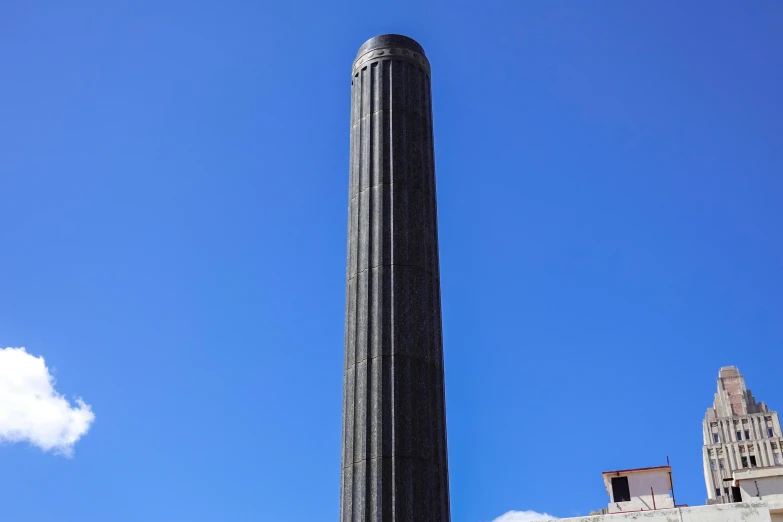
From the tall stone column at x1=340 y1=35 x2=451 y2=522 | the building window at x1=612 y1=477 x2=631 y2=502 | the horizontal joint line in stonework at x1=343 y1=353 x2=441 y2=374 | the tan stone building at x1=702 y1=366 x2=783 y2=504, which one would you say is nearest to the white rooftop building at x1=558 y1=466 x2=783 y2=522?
the building window at x1=612 y1=477 x2=631 y2=502

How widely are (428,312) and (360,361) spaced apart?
1.21m

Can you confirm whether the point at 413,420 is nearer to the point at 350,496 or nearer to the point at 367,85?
the point at 350,496

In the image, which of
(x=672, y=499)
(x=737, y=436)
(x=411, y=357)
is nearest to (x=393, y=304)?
(x=411, y=357)

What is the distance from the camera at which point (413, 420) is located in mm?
10547

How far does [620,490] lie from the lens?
36781mm

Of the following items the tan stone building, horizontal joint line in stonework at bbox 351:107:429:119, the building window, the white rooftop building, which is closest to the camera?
horizontal joint line in stonework at bbox 351:107:429:119

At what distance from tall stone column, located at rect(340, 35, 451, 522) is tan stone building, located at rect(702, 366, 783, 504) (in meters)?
112

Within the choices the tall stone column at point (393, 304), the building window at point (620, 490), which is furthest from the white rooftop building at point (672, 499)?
the tall stone column at point (393, 304)

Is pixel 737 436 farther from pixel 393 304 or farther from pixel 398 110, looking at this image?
pixel 393 304

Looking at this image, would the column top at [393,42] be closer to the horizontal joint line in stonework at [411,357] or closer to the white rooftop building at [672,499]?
the horizontal joint line in stonework at [411,357]

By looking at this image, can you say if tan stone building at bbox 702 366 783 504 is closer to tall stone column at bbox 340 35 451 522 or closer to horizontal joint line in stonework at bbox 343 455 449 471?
tall stone column at bbox 340 35 451 522

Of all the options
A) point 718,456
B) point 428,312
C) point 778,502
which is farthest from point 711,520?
point 718,456

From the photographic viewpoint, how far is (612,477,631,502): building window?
3659 centimetres

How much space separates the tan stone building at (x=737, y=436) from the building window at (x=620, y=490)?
8351 cm
